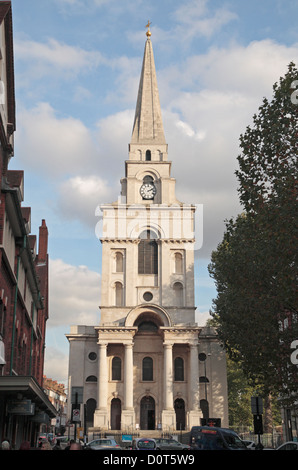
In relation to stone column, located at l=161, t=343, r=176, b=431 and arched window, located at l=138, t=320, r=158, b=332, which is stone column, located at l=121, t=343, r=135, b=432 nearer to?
stone column, located at l=161, t=343, r=176, b=431

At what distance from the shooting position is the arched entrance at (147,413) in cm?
5853

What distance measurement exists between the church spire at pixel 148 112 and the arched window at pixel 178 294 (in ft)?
64.8

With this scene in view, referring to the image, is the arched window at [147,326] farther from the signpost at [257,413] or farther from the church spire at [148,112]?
the signpost at [257,413]

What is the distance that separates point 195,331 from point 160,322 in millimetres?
4069

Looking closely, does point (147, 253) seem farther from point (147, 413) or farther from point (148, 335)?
point (147, 413)

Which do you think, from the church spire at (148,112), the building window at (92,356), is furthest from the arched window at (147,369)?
the church spire at (148,112)

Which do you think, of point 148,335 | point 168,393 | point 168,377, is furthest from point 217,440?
point 148,335

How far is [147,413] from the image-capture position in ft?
194

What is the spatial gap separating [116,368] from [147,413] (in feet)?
19.8

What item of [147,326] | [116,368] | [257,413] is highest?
[147,326]

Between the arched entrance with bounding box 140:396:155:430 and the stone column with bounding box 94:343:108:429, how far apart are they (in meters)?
4.78

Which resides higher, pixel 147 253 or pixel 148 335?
pixel 147 253

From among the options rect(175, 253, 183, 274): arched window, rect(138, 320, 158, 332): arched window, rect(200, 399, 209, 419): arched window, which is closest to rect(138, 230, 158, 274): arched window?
rect(175, 253, 183, 274): arched window

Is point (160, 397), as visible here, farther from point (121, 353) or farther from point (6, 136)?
point (6, 136)
